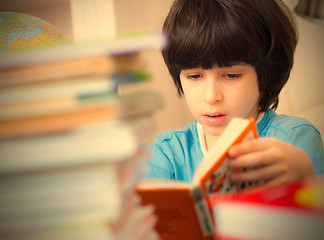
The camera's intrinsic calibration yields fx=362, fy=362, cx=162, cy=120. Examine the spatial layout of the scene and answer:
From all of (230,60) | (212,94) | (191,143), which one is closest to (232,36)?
(230,60)

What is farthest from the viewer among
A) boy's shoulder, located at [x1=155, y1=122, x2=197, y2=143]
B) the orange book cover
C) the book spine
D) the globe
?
boy's shoulder, located at [x1=155, y1=122, x2=197, y2=143]

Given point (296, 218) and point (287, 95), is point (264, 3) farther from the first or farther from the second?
point (296, 218)

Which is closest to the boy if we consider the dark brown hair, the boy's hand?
the dark brown hair

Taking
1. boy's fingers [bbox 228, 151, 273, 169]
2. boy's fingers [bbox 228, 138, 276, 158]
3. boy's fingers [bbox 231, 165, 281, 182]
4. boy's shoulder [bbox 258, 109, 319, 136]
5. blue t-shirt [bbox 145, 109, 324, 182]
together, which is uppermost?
boy's fingers [bbox 228, 138, 276, 158]

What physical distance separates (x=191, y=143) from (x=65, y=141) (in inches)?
34.5

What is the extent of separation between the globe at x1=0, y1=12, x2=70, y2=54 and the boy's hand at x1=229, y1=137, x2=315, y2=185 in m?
0.60

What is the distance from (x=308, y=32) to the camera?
133 centimetres

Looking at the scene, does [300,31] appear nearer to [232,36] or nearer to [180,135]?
[232,36]

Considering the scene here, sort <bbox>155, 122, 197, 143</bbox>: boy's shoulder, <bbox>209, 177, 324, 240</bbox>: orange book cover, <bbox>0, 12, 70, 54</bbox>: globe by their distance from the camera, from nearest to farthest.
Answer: <bbox>209, 177, 324, 240</bbox>: orange book cover < <bbox>0, 12, 70, 54</bbox>: globe < <bbox>155, 122, 197, 143</bbox>: boy's shoulder

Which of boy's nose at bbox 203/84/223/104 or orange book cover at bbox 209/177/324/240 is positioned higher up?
boy's nose at bbox 203/84/223/104

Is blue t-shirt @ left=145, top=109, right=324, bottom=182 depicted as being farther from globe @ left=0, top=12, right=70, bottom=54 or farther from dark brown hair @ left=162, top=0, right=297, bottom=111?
globe @ left=0, top=12, right=70, bottom=54

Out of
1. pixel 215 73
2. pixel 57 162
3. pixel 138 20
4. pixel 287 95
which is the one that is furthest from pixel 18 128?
pixel 138 20

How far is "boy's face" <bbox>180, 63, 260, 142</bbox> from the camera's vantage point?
975mm

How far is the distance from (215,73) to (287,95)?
53 cm
